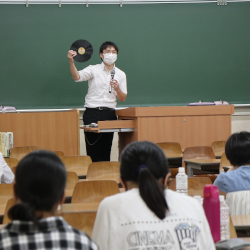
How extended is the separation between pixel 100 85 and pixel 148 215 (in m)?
4.11

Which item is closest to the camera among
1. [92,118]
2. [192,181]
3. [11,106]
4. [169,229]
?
[169,229]

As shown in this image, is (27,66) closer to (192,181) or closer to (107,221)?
(192,181)

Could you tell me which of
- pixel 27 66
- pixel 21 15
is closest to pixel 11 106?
pixel 27 66

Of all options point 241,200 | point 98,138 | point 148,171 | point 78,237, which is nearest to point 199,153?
point 98,138

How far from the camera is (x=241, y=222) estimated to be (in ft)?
5.91

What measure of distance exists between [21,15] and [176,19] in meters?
2.65

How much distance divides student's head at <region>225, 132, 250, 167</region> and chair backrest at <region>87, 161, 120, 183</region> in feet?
4.09

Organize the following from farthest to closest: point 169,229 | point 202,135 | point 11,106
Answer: point 11,106, point 202,135, point 169,229

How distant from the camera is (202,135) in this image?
4773mm

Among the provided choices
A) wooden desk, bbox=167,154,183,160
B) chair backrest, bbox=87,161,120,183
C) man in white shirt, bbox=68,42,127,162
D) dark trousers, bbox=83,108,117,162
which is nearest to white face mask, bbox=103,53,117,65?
man in white shirt, bbox=68,42,127,162

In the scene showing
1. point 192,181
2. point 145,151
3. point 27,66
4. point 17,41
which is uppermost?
point 17,41

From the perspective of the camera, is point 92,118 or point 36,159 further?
point 92,118

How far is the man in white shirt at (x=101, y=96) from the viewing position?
5207mm

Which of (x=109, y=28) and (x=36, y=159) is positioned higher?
(x=109, y=28)
